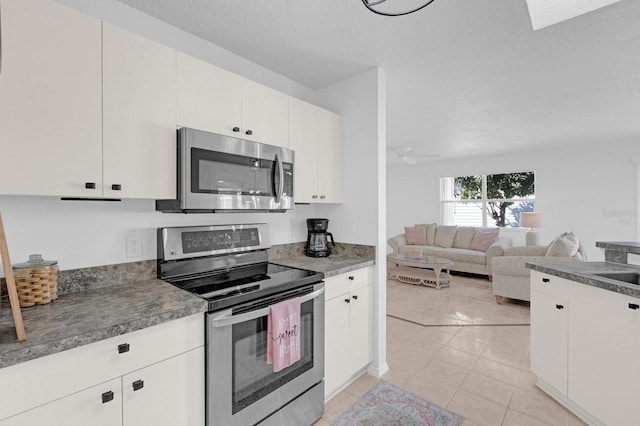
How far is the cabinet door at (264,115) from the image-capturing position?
1934mm

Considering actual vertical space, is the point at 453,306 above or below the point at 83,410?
below

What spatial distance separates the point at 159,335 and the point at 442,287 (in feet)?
15.3

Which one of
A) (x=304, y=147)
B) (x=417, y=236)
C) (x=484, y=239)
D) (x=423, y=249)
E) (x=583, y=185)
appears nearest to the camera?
(x=304, y=147)

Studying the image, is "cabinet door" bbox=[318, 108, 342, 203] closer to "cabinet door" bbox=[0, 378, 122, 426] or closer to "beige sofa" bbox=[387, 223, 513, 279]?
"cabinet door" bbox=[0, 378, 122, 426]

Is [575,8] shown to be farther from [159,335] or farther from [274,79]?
[159,335]

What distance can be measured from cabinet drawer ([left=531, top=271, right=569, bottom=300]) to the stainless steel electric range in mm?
1573

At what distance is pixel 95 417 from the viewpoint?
1.06 metres

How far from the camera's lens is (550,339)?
6.81 feet

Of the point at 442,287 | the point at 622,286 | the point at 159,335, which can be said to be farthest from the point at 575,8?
the point at 442,287

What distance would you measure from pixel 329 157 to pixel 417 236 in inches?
191

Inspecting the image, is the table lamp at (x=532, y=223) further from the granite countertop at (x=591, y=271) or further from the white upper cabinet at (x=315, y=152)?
the white upper cabinet at (x=315, y=152)

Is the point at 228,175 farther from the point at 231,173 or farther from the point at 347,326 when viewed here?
the point at 347,326

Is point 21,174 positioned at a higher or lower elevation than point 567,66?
lower

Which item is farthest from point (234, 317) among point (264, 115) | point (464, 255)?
point (464, 255)
